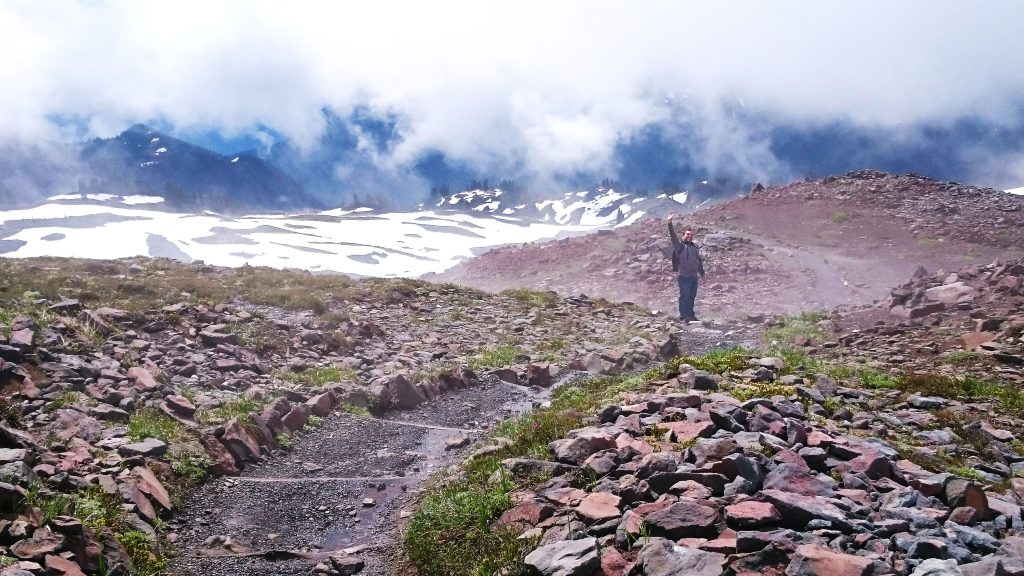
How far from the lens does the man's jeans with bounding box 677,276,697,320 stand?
22.8 metres

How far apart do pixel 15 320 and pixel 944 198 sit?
2215 inches

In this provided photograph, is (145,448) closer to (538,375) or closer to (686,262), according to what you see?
(538,375)

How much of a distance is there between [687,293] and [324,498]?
17.6m

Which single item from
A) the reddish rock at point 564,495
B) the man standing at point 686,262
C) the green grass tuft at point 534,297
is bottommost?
the reddish rock at point 564,495

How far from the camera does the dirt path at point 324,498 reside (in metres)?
6.61

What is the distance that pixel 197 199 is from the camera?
177750 mm

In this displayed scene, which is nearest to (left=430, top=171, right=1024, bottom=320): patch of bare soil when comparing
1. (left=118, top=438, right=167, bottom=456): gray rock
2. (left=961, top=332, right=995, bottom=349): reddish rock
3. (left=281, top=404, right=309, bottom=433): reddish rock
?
(left=961, top=332, right=995, bottom=349): reddish rock

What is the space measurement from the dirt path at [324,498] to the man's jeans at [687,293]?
12216 millimetres

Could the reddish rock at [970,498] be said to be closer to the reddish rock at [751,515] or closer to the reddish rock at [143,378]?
the reddish rock at [751,515]

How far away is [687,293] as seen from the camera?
23.2 metres

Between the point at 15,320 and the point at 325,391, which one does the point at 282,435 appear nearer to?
the point at 325,391

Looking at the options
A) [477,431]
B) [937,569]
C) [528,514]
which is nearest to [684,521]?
[528,514]

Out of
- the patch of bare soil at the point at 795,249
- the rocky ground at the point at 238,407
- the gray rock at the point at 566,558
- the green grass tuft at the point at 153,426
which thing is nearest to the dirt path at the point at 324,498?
the rocky ground at the point at 238,407

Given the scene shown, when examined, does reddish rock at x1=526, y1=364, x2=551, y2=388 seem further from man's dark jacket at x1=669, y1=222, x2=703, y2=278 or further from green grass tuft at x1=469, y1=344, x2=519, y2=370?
man's dark jacket at x1=669, y1=222, x2=703, y2=278
